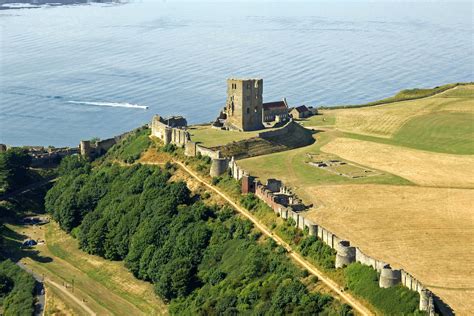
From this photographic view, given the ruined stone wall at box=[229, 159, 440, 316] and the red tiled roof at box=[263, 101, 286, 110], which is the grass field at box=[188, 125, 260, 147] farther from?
the ruined stone wall at box=[229, 159, 440, 316]

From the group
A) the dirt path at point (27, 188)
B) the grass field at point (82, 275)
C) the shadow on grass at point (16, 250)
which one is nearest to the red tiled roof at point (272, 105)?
the dirt path at point (27, 188)

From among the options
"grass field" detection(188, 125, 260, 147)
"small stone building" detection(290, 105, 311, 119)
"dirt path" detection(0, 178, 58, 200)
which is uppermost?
"small stone building" detection(290, 105, 311, 119)

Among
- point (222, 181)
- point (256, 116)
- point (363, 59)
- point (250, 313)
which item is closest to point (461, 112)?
point (256, 116)

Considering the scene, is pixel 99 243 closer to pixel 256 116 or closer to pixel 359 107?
pixel 256 116

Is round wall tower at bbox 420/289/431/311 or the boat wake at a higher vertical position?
the boat wake

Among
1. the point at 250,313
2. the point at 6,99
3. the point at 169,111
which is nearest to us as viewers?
the point at 250,313

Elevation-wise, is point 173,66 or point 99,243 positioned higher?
point 173,66

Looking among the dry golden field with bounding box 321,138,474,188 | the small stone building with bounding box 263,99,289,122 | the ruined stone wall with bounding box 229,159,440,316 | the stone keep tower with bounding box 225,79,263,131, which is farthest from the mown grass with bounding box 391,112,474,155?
the ruined stone wall with bounding box 229,159,440,316

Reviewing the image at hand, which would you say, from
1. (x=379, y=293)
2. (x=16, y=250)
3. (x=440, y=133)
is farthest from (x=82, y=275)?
(x=440, y=133)
